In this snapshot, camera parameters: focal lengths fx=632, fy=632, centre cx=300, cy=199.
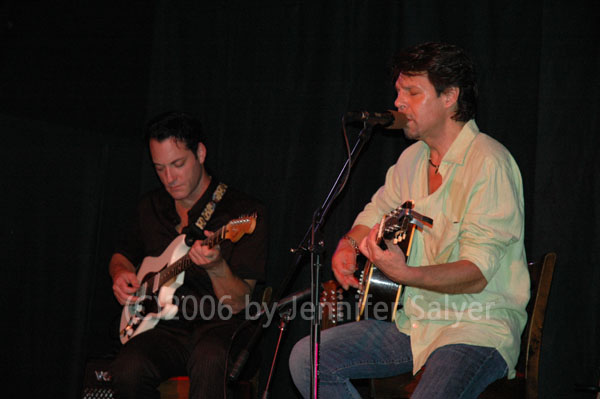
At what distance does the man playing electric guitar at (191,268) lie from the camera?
3.08m

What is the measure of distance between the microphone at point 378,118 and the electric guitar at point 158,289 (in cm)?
113

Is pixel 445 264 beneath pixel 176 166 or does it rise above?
beneath

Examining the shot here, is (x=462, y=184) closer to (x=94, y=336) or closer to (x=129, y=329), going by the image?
(x=129, y=329)

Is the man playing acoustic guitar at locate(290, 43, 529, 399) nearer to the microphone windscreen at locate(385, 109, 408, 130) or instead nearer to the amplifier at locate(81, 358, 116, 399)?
the microphone windscreen at locate(385, 109, 408, 130)

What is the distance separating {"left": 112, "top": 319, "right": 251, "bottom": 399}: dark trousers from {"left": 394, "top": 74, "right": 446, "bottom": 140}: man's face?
129cm

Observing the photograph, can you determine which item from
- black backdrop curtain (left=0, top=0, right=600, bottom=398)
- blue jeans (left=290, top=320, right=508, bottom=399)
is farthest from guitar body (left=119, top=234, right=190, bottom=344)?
blue jeans (left=290, top=320, right=508, bottom=399)

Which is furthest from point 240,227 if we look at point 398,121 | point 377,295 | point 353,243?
point 398,121

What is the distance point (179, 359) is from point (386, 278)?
1.21 metres

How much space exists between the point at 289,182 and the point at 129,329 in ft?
4.51

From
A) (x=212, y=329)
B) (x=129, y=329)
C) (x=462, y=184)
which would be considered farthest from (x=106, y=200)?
(x=462, y=184)

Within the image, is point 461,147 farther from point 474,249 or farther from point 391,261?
point 391,261

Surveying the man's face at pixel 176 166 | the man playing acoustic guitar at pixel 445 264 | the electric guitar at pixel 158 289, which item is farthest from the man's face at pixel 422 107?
the man's face at pixel 176 166

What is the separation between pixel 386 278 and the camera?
8.98 feet

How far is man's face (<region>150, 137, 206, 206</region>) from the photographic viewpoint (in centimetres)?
364
